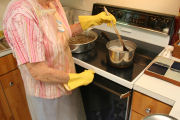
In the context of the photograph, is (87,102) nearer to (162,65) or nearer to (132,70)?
(132,70)

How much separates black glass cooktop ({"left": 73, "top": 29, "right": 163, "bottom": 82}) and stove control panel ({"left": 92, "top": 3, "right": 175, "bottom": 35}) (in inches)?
5.8

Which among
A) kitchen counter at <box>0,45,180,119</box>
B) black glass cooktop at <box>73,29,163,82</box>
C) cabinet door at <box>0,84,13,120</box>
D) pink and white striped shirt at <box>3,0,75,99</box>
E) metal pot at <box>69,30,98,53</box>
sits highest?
pink and white striped shirt at <box>3,0,75,99</box>

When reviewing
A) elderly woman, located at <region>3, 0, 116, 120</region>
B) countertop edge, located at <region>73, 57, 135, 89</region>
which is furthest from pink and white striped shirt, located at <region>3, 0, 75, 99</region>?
countertop edge, located at <region>73, 57, 135, 89</region>

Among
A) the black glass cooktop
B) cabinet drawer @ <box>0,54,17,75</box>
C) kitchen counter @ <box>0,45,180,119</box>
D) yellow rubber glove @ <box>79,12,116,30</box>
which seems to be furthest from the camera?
cabinet drawer @ <box>0,54,17,75</box>

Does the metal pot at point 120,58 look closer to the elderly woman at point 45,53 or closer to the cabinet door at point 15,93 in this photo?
the elderly woman at point 45,53

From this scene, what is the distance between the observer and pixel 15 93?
1.55m

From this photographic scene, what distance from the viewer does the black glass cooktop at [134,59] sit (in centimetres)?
105

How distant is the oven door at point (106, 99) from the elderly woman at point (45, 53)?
117 mm

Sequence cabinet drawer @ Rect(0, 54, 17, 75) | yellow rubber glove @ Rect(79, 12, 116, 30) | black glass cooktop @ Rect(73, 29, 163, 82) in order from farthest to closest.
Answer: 1. cabinet drawer @ Rect(0, 54, 17, 75)
2. yellow rubber glove @ Rect(79, 12, 116, 30)
3. black glass cooktop @ Rect(73, 29, 163, 82)

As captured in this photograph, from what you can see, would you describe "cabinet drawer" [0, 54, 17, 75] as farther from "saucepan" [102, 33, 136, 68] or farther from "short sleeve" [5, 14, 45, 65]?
"saucepan" [102, 33, 136, 68]

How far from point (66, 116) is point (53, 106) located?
0.55 feet

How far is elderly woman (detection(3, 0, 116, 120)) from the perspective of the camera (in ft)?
2.38

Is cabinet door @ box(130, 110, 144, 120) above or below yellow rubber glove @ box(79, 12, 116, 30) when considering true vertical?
below

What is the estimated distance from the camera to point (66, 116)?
1.19m
